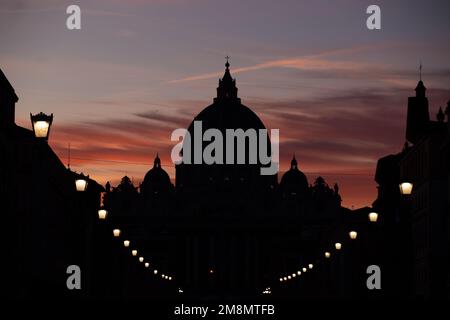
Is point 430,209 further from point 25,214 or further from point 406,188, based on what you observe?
point 406,188

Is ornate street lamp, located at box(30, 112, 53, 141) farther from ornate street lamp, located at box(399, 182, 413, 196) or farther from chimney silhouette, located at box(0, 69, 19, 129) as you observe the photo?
chimney silhouette, located at box(0, 69, 19, 129)

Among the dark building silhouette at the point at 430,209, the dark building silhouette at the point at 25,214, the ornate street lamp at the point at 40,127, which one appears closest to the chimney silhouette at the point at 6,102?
the dark building silhouette at the point at 25,214

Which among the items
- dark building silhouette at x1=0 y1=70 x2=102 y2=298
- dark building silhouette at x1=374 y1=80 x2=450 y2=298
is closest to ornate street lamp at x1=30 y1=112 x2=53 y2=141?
dark building silhouette at x1=0 y1=70 x2=102 y2=298

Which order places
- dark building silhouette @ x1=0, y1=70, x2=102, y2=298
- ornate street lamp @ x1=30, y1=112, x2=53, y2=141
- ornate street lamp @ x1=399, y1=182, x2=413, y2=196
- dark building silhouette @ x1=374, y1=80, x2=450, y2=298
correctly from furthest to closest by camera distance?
dark building silhouette @ x1=374, y1=80, x2=450, y2=298
dark building silhouette @ x1=0, y1=70, x2=102, y2=298
ornate street lamp @ x1=399, y1=182, x2=413, y2=196
ornate street lamp @ x1=30, y1=112, x2=53, y2=141

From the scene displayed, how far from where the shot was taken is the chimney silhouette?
165ft

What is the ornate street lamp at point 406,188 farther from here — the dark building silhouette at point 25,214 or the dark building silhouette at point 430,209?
the dark building silhouette at point 430,209

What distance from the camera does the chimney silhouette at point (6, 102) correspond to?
165 feet

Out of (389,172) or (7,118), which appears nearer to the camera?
(7,118)

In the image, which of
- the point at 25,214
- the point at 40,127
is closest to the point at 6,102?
the point at 25,214

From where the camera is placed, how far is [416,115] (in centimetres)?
11388

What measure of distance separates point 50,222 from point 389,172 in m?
50.5
